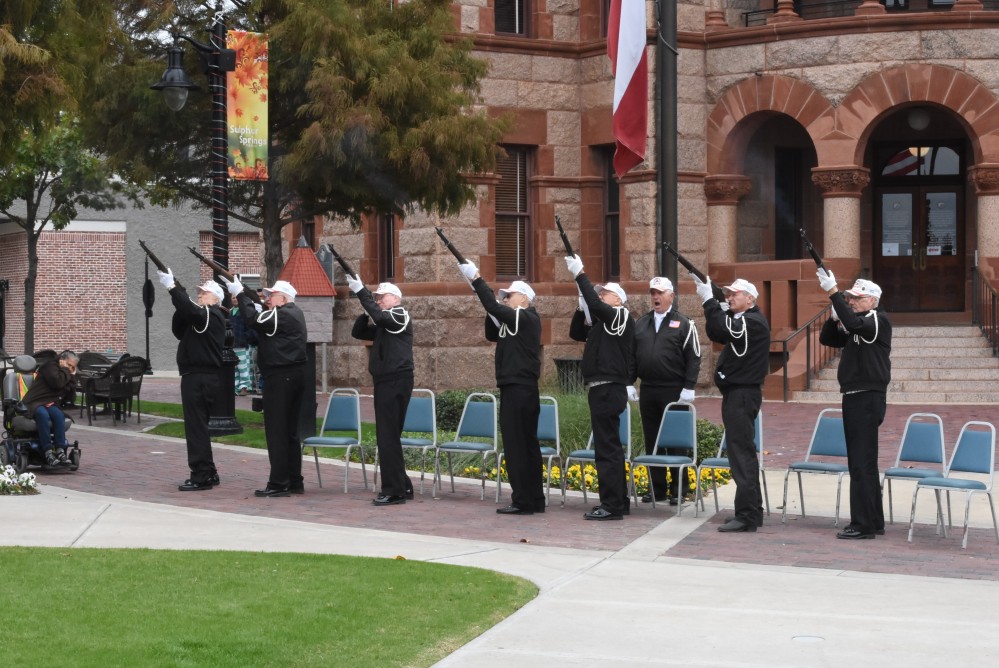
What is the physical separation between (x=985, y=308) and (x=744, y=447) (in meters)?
13.6

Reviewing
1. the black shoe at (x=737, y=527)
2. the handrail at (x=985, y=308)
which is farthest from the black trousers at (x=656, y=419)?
the handrail at (x=985, y=308)

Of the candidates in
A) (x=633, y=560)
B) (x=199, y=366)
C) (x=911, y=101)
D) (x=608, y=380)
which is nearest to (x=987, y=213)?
(x=911, y=101)

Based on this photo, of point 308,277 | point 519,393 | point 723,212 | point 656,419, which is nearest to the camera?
Answer: point 519,393

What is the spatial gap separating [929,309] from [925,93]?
4306mm

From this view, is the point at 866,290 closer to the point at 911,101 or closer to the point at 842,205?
the point at 842,205

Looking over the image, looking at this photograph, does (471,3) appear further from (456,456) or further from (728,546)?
(728,546)

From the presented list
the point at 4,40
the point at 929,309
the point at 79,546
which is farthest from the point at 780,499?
the point at 929,309

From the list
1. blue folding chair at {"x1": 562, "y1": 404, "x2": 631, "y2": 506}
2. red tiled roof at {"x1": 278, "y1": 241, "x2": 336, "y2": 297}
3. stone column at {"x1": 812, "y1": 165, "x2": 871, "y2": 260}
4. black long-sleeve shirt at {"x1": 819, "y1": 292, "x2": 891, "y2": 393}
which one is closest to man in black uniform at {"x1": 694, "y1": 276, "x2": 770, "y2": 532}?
black long-sleeve shirt at {"x1": 819, "y1": 292, "x2": 891, "y2": 393}

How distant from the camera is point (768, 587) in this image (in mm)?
9250

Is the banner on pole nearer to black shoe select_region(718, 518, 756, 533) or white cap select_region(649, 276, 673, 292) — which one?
white cap select_region(649, 276, 673, 292)

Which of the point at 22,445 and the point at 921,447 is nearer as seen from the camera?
the point at 921,447

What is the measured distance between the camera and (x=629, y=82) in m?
15.4

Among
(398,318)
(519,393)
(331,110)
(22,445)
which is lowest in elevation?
(22,445)

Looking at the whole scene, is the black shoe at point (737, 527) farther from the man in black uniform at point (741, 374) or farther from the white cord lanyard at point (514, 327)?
the white cord lanyard at point (514, 327)
